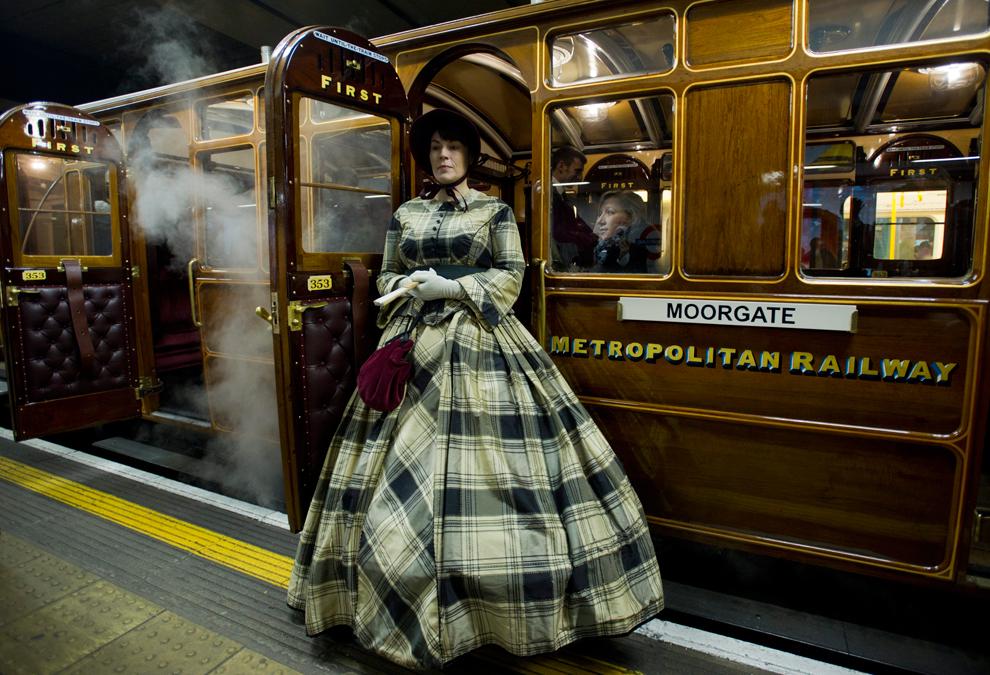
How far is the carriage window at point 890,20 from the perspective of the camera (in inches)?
81.8

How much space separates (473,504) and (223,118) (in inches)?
136

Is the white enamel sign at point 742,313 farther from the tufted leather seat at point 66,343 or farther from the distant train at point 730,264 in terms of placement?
the tufted leather seat at point 66,343

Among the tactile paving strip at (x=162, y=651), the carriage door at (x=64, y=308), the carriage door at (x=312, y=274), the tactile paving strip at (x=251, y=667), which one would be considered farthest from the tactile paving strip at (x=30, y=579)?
the carriage door at (x=64, y=308)

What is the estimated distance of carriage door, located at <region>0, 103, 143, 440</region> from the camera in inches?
143

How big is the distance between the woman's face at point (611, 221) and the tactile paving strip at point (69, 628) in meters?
2.59

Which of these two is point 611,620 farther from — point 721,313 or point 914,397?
point 914,397

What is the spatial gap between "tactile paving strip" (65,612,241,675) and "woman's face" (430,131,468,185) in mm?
2047

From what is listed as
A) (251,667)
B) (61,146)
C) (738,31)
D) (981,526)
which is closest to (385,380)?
(251,667)

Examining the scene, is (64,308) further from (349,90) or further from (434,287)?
(434,287)

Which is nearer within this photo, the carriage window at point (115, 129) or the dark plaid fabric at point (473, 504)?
the dark plaid fabric at point (473, 504)

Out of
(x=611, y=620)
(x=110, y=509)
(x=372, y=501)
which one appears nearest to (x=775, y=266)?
(x=611, y=620)

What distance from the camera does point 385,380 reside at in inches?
79.5

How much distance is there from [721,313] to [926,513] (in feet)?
3.50

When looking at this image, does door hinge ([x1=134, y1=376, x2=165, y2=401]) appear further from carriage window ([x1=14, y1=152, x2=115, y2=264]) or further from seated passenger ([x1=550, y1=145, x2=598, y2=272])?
seated passenger ([x1=550, y1=145, x2=598, y2=272])
